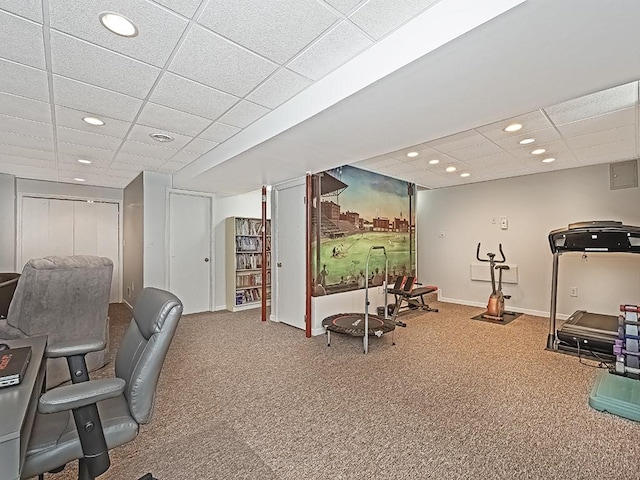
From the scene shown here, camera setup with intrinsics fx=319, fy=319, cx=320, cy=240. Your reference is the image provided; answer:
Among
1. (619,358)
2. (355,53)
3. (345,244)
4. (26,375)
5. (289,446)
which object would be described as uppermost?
(355,53)

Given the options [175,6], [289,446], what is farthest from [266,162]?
[289,446]

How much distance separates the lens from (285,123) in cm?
273

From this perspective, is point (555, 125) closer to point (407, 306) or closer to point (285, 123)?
point (285, 123)

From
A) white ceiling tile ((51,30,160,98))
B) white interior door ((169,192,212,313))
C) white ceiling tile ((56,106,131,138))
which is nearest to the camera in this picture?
white ceiling tile ((51,30,160,98))

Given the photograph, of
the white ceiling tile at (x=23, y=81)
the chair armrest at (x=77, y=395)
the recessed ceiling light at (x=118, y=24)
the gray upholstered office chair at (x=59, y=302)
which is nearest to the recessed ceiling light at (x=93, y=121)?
the white ceiling tile at (x=23, y=81)

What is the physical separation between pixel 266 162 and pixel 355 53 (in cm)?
198

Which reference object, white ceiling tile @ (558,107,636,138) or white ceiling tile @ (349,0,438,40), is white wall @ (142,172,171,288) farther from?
white ceiling tile @ (558,107,636,138)

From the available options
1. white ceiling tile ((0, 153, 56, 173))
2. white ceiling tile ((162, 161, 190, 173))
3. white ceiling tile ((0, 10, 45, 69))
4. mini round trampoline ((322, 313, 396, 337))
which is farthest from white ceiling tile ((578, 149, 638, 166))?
white ceiling tile ((0, 153, 56, 173))

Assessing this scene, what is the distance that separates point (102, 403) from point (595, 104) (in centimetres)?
429

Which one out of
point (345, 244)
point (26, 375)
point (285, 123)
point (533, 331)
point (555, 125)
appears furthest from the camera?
point (345, 244)

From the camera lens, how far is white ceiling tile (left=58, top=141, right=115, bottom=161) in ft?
13.0

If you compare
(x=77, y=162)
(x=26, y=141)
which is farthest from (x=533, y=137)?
(x=77, y=162)

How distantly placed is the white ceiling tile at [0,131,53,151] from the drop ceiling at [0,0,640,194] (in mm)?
37

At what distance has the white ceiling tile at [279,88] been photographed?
233cm
